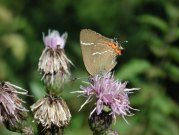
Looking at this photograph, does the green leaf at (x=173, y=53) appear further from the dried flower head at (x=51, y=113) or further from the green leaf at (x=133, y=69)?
the dried flower head at (x=51, y=113)

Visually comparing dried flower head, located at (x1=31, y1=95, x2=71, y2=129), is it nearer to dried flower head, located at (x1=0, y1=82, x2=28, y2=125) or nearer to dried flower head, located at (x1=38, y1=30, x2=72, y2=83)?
dried flower head, located at (x1=0, y1=82, x2=28, y2=125)

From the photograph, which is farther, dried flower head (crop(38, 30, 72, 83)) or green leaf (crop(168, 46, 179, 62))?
green leaf (crop(168, 46, 179, 62))

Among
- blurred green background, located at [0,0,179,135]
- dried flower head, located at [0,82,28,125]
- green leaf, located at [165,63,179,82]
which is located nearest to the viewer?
dried flower head, located at [0,82,28,125]

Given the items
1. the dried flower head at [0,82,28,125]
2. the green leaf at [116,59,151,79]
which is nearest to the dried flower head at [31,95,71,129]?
the dried flower head at [0,82,28,125]

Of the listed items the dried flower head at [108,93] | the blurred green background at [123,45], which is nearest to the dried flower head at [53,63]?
the dried flower head at [108,93]

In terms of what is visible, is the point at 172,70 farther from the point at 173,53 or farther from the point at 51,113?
the point at 51,113

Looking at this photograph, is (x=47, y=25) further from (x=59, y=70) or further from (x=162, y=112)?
(x=59, y=70)

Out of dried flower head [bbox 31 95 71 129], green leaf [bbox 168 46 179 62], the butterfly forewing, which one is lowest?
dried flower head [bbox 31 95 71 129]
